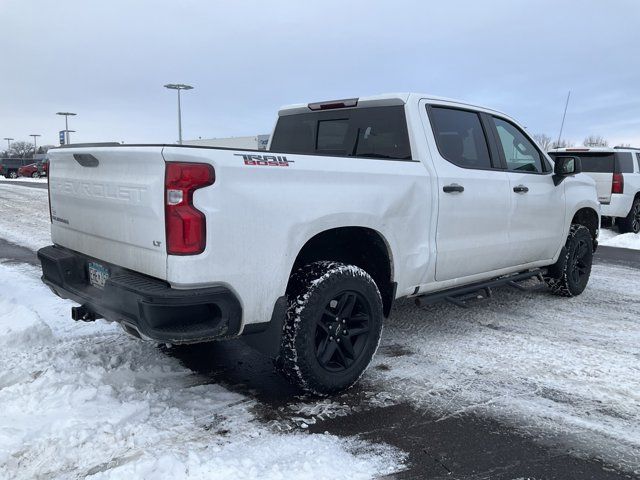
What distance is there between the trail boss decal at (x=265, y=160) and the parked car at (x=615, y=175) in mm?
10053

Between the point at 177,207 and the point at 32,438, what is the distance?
1459 mm

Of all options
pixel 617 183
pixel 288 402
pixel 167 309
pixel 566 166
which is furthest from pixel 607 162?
pixel 167 309

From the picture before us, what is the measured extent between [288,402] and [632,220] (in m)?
11.4

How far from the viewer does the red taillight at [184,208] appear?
111 inches

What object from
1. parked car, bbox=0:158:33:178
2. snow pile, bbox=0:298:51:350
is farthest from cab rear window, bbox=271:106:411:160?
parked car, bbox=0:158:33:178

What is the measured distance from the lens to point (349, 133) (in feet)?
15.4

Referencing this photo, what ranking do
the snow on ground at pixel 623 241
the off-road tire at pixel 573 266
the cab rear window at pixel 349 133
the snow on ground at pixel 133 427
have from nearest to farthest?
1. the snow on ground at pixel 133 427
2. the cab rear window at pixel 349 133
3. the off-road tire at pixel 573 266
4. the snow on ground at pixel 623 241

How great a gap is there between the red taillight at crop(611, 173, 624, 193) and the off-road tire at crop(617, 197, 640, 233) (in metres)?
0.67

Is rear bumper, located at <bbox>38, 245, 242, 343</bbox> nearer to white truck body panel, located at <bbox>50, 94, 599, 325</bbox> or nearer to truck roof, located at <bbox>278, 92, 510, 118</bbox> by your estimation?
white truck body panel, located at <bbox>50, 94, 599, 325</bbox>

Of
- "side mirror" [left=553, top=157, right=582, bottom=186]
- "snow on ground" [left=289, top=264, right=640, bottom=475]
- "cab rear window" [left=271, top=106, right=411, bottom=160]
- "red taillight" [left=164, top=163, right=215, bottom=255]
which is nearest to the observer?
"red taillight" [left=164, top=163, right=215, bottom=255]

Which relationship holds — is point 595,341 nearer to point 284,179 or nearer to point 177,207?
point 284,179

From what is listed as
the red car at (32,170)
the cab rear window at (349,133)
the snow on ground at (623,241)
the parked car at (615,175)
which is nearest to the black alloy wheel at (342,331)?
the cab rear window at (349,133)

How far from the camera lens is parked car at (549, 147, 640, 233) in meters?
11.7

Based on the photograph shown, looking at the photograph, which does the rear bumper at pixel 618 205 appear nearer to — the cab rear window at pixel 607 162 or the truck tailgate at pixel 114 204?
the cab rear window at pixel 607 162
